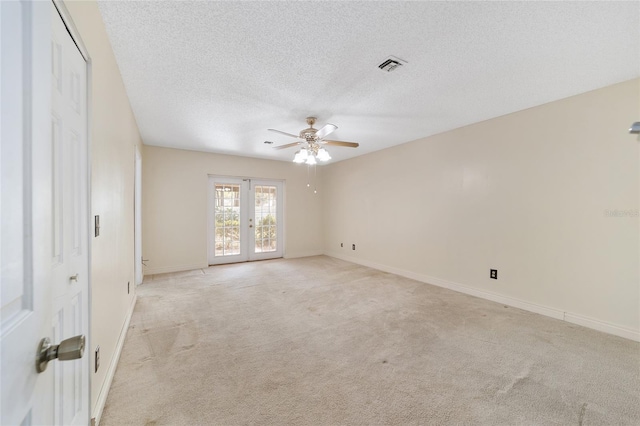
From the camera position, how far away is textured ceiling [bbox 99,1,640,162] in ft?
5.20

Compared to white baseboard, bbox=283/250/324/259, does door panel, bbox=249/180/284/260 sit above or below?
above

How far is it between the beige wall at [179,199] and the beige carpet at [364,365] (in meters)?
1.67

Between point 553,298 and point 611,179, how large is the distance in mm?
1376

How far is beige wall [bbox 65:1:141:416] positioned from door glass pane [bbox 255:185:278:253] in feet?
11.5

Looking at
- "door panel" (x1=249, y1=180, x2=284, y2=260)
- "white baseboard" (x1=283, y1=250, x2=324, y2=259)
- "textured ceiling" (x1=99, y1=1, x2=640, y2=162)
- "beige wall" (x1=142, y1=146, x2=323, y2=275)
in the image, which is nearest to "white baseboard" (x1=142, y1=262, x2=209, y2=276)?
"beige wall" (x1=142, y1=146, x2=323, y2=275)

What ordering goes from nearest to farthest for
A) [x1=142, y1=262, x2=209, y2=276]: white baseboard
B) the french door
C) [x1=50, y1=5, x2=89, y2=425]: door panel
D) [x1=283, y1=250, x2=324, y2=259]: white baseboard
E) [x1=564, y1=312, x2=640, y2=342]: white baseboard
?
[x1=50, y1=5, x2=89, y2=425]: door panel
[x1=564, y1=312, x2=640, y2=342]: white baseboard
[x1=142, y1=262, x2=209, y2=276]: white baseboard
the french door
[x1=283, y1=250, x2=324, y2=259]: white baseboard

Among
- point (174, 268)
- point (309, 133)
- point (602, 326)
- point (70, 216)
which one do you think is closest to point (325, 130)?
point (309, 133)

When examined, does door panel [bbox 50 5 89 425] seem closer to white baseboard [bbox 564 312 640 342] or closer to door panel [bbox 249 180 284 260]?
white baseboard [bbox 564 312 640 342]

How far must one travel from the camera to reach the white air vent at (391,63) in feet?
6.68

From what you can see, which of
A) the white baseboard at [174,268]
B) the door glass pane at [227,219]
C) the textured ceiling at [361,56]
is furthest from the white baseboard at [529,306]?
the white baseboard at [174,268]

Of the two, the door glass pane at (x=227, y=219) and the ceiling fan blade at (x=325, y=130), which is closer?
the ceiling fan blade at (x=325, y=130)

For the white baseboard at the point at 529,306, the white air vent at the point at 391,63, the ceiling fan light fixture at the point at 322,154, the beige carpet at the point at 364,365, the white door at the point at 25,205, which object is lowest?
the beige carpet at the point at 364,365

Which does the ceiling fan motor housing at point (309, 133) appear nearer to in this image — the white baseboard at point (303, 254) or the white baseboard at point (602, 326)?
the white baseboard at point (602, 326)

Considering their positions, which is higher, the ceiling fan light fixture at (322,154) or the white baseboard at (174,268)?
the ceiling fan light fixture at (322,154)
